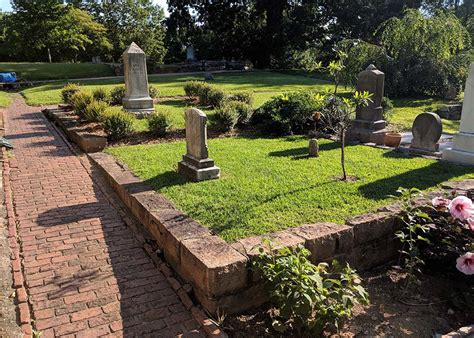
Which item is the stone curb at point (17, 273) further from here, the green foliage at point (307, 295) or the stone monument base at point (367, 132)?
the stone monument base at point (367, 132)

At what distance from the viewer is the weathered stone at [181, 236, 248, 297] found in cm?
349

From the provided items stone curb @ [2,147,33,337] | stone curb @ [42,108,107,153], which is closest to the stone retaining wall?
stone curb @ [2,147,33,337]

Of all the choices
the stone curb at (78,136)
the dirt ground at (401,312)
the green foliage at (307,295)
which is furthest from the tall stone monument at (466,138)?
the stone curb at (78,136)

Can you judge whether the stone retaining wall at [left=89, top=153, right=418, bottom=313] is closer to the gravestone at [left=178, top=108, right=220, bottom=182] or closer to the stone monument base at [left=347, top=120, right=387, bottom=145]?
the gravestone at [left=178, top=108, right=220, bottom=182]

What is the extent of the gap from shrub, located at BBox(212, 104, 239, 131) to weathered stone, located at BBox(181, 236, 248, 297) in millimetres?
6519

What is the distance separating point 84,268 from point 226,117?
21.5 feet

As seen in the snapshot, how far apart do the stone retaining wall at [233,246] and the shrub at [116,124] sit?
4.05m

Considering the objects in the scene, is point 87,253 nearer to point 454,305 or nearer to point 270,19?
point 454,305

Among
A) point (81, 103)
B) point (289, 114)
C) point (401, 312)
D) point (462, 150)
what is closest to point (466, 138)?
point (462, 150)

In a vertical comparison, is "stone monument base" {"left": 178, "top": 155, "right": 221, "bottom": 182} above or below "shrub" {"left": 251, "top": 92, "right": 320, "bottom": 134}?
below

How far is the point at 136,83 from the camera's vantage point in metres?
12.2

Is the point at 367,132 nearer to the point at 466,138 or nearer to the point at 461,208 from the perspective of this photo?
the point at 466,138

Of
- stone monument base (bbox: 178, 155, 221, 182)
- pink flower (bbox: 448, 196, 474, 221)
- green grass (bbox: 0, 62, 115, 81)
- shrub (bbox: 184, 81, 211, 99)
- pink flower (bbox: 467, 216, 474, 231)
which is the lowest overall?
stone monument base (bbox: 178, 155, 221, 182)

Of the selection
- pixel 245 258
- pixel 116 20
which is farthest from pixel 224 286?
pixel 116 20
